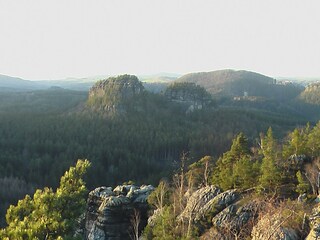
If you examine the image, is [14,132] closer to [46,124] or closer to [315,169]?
[46,124]

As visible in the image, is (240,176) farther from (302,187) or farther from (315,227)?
(315,227)

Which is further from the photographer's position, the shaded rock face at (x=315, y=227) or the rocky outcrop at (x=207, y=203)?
the rocky outcrop at (x=207, y=203)

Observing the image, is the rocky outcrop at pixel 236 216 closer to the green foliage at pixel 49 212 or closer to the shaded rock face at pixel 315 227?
the shaded rock face at pixel 315 227

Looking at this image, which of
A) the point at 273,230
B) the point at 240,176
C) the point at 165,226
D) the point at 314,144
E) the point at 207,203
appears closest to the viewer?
the point at 273,230

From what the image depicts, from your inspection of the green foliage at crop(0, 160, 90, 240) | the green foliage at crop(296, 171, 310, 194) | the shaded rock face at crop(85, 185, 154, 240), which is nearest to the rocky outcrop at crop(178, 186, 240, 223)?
the green foliage at crop(296, 171, 310, 194)

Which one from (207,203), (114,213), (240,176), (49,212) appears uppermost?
(49,212)

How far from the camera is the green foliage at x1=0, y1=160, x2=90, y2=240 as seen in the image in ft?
75.9

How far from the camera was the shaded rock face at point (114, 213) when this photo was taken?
56.1m

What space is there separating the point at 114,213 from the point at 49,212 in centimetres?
3057

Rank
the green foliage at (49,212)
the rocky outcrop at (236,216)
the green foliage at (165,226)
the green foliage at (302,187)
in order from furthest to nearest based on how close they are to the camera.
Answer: the green foliage at (302,187) → the green foliage at (165,226) → the rocky outcrop at (236,216) → the green foliage at (49,212)

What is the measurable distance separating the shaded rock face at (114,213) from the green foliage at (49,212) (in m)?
25.4

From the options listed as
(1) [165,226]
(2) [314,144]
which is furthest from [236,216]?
(2) [314,144]

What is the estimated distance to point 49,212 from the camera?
89.0 ft

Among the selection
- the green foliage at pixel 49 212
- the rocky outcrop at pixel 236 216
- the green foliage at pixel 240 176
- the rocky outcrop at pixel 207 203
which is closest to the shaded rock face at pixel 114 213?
the rocky outcrop at pixel 207 203
